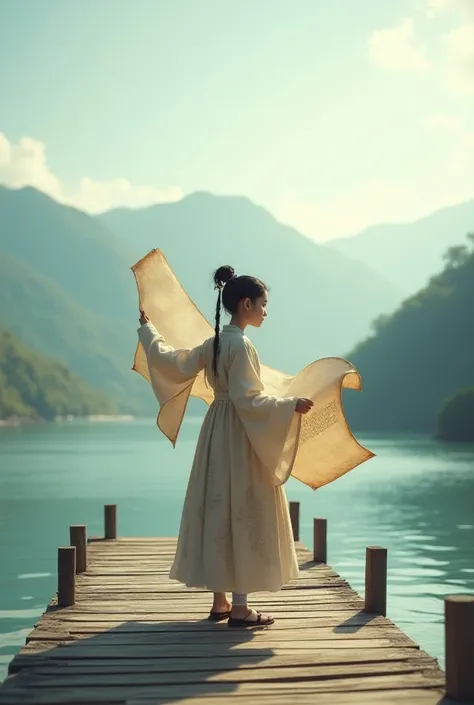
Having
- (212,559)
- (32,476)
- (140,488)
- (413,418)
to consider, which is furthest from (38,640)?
(413,418)

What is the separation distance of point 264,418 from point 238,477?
0.43m

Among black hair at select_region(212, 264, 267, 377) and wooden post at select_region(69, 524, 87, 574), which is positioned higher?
black hair at select_region(212, 264, 267, 377)

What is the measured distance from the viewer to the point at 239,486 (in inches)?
241

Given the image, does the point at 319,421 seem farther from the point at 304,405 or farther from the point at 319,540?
the point at 319,540

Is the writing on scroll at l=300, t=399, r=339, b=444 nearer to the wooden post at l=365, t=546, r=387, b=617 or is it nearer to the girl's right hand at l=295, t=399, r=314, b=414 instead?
the girl's right hand at l=295, t=399, r=314, b=414

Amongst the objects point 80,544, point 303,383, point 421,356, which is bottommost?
point 80,544

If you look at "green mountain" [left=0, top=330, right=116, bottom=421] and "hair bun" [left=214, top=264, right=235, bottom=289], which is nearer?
"hair bun" [left=214, top=264, right=235, bottom=289]

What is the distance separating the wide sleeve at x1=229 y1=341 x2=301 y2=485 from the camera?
607 cm

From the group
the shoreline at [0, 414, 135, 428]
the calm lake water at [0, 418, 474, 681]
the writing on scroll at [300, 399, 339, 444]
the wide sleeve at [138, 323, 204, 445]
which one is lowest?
the shoreline at [0, 414, 135, 428]

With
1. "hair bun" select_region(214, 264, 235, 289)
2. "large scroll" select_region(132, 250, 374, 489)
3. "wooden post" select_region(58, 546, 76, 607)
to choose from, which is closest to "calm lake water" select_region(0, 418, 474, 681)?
"wooden post" select_region(58, 546, 76, 607)

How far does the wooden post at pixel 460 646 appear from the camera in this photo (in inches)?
188

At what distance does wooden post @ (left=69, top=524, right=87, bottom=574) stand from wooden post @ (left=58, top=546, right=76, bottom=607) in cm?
160

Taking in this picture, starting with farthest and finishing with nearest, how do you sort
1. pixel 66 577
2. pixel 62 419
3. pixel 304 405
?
pixel 62 419 → pixel 66 577 → pixel 304 405

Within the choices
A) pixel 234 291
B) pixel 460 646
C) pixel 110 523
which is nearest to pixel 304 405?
pixel 234 291
